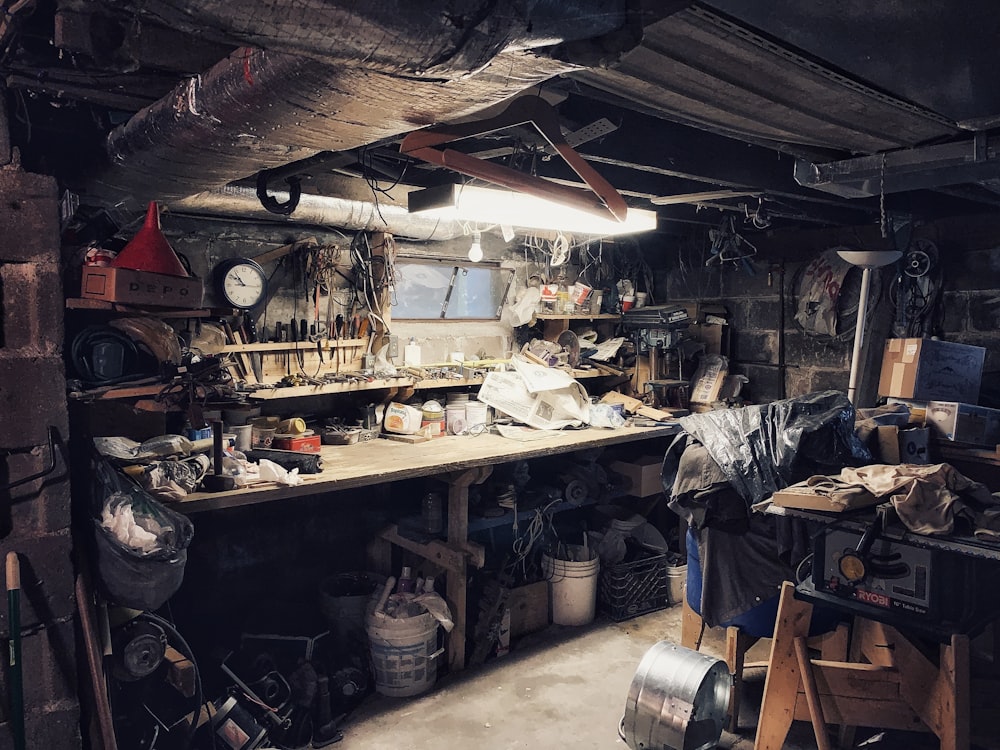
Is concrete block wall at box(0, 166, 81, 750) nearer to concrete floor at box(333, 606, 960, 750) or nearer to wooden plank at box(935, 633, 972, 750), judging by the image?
concrete floor at box(333, 606, 960, 750)

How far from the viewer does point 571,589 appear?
432cm

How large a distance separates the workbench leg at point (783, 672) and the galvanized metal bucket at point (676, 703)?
30 centimetres

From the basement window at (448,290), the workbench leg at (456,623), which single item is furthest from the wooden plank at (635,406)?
the workbench leg at (456,623)

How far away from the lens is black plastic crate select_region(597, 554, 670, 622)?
14.5ft

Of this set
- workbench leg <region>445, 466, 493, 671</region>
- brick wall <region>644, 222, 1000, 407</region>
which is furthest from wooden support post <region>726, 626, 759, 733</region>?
brick wall <region>644, 222, 1000, 407</region>

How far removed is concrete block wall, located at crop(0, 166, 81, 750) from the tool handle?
0.07 meters

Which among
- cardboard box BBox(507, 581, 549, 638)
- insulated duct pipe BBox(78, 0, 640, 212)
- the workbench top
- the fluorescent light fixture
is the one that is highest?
the fluorescent light fixture

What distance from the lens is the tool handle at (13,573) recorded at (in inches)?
90.4

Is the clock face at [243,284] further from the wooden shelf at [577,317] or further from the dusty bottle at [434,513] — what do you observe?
the wooden shelf at [577,317]

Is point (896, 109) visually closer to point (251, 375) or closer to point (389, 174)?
point (389, 174)

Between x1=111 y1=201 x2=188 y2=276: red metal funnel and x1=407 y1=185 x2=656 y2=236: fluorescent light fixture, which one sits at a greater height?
x1=407 y1=185 x2=656 y2=236: fluorescent light fixture

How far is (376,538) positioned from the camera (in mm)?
4211

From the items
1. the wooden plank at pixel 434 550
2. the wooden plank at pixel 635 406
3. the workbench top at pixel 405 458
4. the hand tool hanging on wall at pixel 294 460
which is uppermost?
the wooden plank at pixel 635 406

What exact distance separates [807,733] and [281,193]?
3528mm
